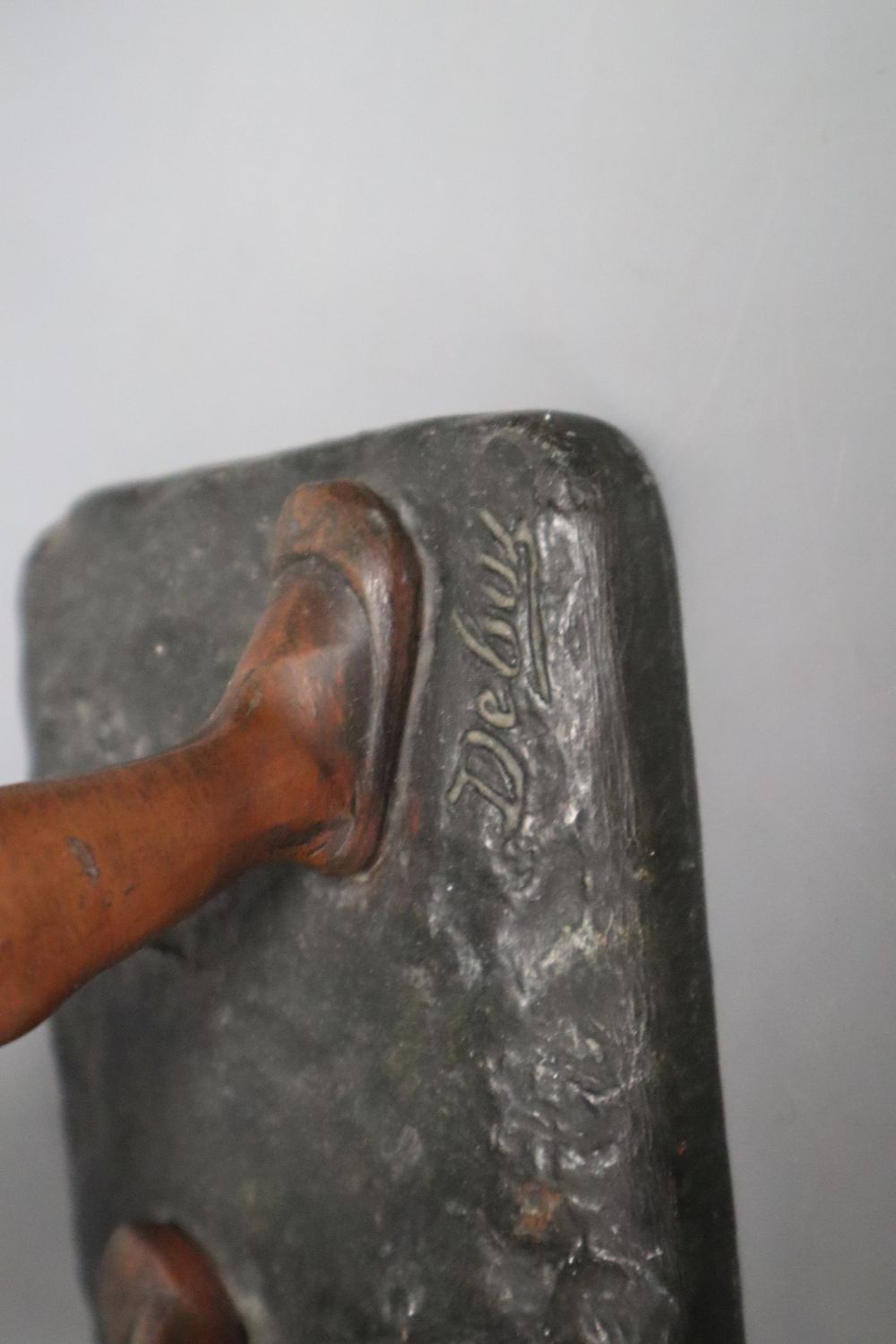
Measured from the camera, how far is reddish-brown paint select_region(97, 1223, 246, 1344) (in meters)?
1.05

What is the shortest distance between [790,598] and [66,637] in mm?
727

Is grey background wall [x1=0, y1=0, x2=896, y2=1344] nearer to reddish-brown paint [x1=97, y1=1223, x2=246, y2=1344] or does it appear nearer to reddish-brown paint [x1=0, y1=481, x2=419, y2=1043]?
reddish-brown paint [x1=0, y1=481, x2=419, y2=1043]

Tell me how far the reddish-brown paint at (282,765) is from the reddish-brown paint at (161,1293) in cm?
40

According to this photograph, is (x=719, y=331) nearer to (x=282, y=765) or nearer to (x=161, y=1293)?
(x=282, y=765)

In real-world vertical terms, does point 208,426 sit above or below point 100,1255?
above

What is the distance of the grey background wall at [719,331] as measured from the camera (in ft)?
2.72

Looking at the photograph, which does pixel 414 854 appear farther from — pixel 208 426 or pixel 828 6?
pixel 828 6

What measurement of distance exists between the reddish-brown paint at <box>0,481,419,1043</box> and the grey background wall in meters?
0.19

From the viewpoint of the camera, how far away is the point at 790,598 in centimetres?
87

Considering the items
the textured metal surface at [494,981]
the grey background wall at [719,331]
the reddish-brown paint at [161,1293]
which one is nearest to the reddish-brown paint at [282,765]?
the textured metal surface at [494,981]

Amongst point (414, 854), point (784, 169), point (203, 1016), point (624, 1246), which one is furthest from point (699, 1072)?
point (784, 169)
